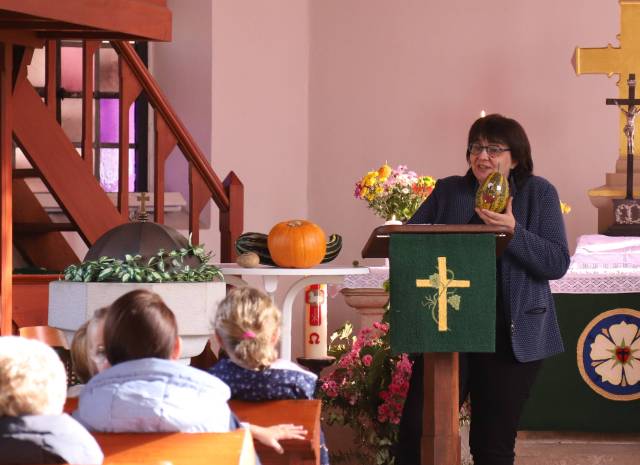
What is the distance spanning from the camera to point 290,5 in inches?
337

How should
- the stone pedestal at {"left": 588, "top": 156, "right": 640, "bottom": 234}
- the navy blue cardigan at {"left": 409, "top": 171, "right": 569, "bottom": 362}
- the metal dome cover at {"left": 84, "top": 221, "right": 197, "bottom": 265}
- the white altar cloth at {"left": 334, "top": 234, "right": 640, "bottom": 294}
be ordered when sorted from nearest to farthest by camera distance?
the navy blue cardigan at {"left": 409, "top": 171, "right": 569, "bottom": 362}, the metal dome cover at {"left": 84, "top": 221, "right": 197, "bottom": 265}, the white altar cloth at {"left": 334, "top": 234, "right": 640, "bottom": 294}, the stone pedestal at {"left": 588, "top": 156, "right": 640, "bottom": 234}

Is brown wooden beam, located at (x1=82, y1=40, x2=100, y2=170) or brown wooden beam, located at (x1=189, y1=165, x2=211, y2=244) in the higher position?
brown wooden beam, located at (x1=82, y1=40, x2=100, y2=170)

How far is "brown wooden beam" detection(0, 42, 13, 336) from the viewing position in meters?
4.98

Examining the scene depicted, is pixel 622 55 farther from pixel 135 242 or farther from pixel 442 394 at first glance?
pixel 442 394

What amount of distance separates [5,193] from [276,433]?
8.01 feet

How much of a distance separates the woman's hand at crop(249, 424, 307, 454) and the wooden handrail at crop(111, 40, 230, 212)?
3418 mm

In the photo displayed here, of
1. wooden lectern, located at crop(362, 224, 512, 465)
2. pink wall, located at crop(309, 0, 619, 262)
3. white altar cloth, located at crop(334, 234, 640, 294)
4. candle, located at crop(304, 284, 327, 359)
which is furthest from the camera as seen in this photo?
pink wall, located at crop(309, 0, 619, 262)

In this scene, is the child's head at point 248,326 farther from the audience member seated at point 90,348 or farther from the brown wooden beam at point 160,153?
the brown wooden beam at point 160,153

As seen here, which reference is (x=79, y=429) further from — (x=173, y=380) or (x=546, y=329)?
(x=546, y=329)

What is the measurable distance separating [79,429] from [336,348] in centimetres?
385

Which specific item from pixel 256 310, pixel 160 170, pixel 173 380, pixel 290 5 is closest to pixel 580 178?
pixel 290 5

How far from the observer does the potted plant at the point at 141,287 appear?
4293mm

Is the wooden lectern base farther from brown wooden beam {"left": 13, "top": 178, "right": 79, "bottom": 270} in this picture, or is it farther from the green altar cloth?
brown wooden beam {"left": 13, "top": 178, "right": 79, "bottom": 270}

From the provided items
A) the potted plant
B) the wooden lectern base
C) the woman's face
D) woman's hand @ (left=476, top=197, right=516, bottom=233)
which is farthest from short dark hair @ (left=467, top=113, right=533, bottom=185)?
the potted plant
